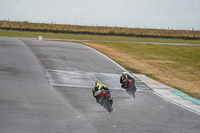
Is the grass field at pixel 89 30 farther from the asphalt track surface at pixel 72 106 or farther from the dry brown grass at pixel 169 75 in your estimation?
the asphalt track surface at pixel 72 106

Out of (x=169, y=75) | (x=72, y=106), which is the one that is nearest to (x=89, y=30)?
(x=169, y=75)

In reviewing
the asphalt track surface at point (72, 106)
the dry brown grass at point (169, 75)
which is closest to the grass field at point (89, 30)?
the dry brown grass at point (169, 75)

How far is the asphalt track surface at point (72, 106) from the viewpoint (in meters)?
14.1

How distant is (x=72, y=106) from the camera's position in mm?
17234

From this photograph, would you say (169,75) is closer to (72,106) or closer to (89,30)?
(72,106)

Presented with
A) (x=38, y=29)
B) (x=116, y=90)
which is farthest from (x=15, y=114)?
(x=38, y=29)

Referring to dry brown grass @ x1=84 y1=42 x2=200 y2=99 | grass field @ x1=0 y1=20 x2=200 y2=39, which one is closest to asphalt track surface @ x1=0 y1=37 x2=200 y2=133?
dry brown grass @ x1=84 y1=42 x2=200 y2=99

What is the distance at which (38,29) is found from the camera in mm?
79812

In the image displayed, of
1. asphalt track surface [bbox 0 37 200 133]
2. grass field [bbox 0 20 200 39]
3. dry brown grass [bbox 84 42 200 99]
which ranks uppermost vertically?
grass field [bbox 0 20 200 39]

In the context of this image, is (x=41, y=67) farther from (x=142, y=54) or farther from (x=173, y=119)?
(x=142, y=54)

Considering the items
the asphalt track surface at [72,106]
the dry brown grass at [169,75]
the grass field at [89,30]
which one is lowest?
the dry brown grass at [169,75]

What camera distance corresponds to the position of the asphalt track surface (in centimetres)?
1411

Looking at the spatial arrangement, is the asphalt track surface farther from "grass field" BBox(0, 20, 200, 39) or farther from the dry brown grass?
"grass field" BBox(0, 20, 200, 39)

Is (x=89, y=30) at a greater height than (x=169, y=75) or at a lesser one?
greater
